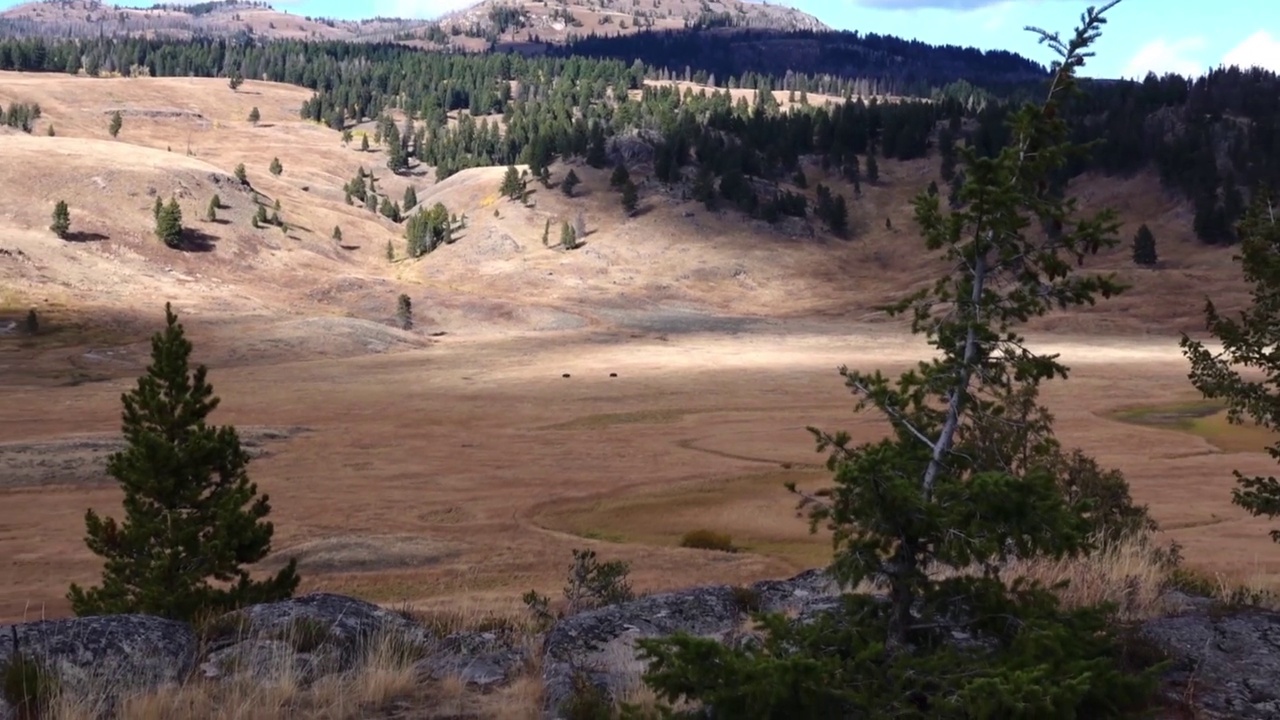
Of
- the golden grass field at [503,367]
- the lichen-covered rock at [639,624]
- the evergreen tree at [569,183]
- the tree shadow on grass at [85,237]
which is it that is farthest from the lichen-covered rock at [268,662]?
the evergreen tree at [569,183]

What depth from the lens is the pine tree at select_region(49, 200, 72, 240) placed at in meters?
85.2

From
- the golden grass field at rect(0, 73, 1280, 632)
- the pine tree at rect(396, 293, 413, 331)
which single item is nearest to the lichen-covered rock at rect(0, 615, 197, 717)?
the golden grass field at rect(0, 73, 1280, 632)

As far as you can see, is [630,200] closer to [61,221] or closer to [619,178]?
[619,178]

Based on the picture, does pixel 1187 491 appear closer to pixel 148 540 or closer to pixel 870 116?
pixel 148 540

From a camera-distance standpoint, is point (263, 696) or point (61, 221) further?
point (61, 221)

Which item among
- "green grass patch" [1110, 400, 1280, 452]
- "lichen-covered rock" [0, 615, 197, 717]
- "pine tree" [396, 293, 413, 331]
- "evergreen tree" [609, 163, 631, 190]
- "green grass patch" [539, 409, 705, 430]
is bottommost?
"pine tree" [396, 293, 413, 331]

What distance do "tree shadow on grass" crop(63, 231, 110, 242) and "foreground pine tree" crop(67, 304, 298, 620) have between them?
80075 mm

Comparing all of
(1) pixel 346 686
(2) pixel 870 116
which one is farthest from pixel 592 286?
(1) pixel 346 686

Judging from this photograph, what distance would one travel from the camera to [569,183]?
125688 mm

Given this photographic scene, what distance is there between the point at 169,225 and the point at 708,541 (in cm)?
7644

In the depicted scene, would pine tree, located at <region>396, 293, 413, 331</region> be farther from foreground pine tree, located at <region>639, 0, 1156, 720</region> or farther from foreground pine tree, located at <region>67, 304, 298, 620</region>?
foreground pine tree, located at <region>639, 0, 1156, 720</region>

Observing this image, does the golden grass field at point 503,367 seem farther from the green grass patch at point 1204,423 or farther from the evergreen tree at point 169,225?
the evergreen tree at point 169,225

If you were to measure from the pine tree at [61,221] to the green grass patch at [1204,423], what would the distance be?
7698 cm

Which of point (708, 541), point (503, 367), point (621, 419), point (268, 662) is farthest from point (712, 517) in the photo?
point (503, 367)
